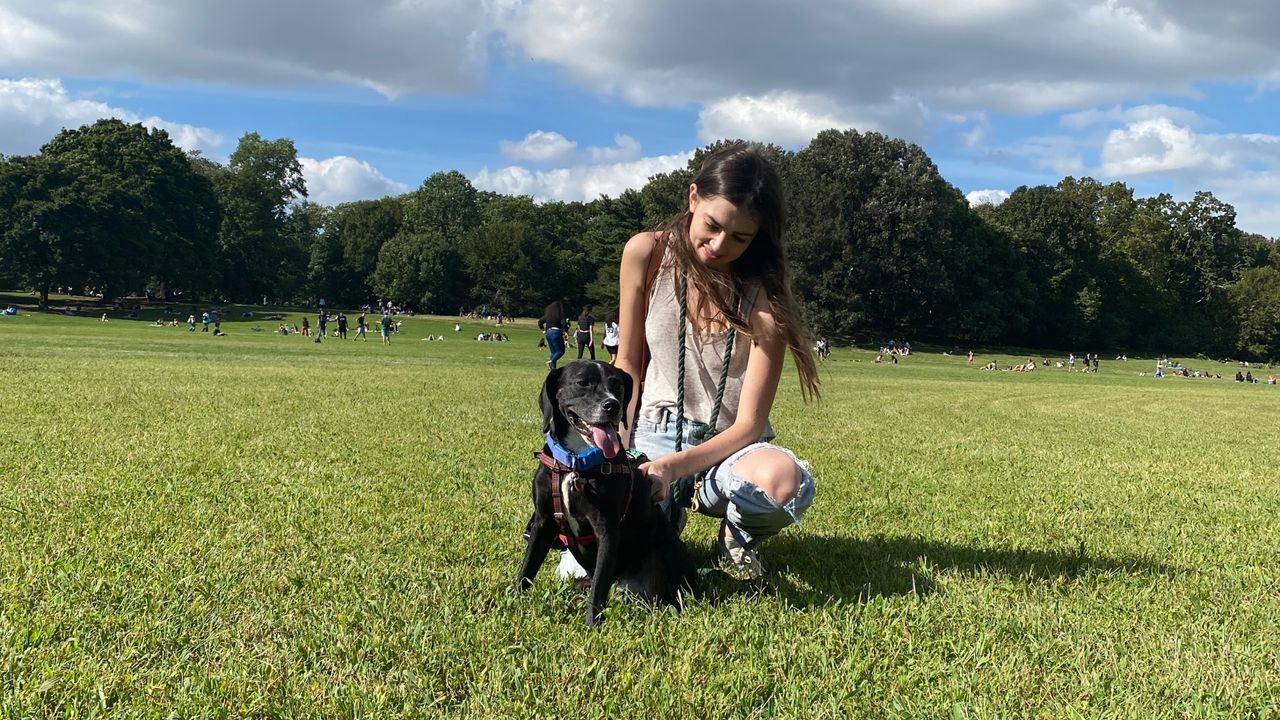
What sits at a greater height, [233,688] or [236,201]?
[236,201]

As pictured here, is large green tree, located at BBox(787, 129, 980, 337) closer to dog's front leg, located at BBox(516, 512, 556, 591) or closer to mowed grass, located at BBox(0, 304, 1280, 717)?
mowed grass, located at BBox(0, 304, 1280, 717)

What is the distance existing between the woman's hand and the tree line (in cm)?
3828

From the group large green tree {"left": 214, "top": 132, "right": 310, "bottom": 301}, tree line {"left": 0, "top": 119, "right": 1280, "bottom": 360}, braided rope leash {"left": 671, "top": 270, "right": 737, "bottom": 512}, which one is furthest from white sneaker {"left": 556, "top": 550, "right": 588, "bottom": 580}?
large green tree {"left": 214, "top": 132, "right": 310, "bottom": 301}

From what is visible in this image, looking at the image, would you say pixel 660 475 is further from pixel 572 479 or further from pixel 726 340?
pixel 726 340

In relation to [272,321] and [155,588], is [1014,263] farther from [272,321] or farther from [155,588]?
[155,588]

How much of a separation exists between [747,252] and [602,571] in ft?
5.41

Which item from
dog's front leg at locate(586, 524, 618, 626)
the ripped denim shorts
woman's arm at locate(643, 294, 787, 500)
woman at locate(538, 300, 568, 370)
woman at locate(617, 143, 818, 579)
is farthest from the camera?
woman at locate(538, 300, 568, 370)

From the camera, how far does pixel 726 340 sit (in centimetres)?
390

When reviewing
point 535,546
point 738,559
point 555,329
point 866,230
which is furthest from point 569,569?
point 866,230

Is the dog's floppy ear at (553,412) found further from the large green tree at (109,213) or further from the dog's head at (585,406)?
the large green tree at (109,213)

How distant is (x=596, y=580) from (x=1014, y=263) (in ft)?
232

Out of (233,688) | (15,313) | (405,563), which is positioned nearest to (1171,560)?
(405,563)

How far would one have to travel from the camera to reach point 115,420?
8.59m

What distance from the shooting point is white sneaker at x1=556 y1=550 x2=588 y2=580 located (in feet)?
12.6
